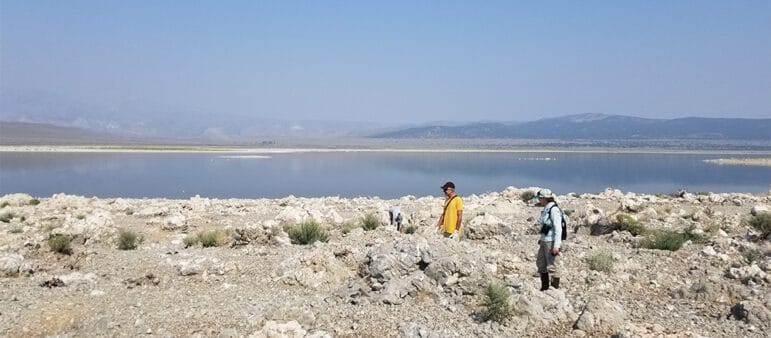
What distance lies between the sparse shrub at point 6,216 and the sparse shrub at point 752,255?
1483 cm

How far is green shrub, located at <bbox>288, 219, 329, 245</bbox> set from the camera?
1055cm

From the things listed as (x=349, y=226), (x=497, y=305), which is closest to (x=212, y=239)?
(x=349, y=226)

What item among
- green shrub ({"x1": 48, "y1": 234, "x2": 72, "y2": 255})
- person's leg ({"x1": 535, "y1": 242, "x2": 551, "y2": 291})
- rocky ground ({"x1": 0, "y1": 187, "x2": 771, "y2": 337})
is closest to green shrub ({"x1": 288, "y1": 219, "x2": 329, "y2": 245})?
rocky ground ({"x1": 0, "y1": 187, "x2": 771, "y2": 337})

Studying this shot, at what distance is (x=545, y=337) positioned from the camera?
20.1 ft

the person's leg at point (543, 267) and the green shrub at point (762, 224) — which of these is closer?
the person's leg at point (543, 267)

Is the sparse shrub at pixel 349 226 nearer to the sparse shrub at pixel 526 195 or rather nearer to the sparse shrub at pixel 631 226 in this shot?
the sparse shrub at pixel 631 226

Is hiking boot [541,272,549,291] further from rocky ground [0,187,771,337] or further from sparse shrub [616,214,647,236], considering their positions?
sparse shrub [616,214,647,236]

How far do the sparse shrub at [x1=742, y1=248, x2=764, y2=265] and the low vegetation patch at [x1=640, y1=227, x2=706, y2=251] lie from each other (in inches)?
37.6

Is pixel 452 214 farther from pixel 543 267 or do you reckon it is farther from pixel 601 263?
pixel 601 263

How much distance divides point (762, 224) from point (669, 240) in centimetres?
308

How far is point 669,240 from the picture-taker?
9.77m

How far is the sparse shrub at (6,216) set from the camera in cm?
1406

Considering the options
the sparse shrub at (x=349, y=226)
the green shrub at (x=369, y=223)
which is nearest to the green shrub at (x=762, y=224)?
the green shrub at (x=369, y=223)

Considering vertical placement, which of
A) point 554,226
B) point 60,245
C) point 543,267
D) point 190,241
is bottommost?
point 190,241
